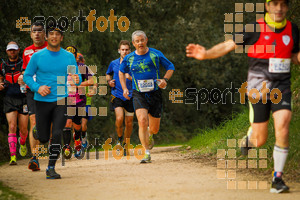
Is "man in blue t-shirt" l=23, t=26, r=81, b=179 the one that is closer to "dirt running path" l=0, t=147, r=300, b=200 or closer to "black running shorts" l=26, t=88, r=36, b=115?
"dirt running path" l=0, t=147, r=300, b=200

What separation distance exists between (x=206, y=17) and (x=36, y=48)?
778 inches

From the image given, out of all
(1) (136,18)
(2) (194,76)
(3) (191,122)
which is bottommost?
(3) (191,122)

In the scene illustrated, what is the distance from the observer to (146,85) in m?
10.3

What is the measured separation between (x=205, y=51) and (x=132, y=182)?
2.26 metres

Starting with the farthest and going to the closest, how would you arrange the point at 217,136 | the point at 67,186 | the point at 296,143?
the point at 217,136 → the point at 296,143 → the point at 67,186

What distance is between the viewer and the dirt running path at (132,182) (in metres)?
6.59

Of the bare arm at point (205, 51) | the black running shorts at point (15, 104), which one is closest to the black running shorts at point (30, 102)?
the black running shorts at point (15, 104)

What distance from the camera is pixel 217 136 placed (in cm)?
1293

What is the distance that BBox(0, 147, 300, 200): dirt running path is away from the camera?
659 cm

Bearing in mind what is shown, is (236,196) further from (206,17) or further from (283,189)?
(206,17)

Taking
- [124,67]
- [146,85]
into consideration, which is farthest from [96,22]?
[146,85]

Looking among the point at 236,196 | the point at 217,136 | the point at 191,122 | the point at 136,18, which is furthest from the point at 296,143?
the point at 191,122

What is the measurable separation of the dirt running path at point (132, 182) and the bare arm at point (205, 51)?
1629 mm

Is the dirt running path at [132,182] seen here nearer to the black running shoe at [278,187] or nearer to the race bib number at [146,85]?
the black running shoe at [278,187]
